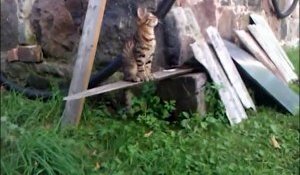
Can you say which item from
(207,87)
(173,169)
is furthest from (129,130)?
(207,87)

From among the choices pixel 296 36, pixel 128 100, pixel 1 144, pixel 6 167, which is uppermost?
pixel 1 144

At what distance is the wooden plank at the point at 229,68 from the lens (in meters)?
4.39

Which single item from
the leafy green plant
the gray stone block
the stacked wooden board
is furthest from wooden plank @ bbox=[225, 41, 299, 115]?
the leafy green plant

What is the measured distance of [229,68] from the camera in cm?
442

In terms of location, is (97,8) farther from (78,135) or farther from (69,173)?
(69,173)

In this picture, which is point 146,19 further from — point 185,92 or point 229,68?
point 229,68

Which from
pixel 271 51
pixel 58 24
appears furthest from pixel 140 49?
pixel 271 51

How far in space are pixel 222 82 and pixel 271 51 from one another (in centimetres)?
152

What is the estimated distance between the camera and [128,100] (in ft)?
13.8

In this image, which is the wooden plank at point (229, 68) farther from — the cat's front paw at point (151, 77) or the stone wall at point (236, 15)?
the cat's front paw at point (151, 77)

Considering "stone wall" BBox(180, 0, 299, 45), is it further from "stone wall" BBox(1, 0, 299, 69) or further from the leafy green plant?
the leafy green plant

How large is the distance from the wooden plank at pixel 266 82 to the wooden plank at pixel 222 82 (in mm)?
353

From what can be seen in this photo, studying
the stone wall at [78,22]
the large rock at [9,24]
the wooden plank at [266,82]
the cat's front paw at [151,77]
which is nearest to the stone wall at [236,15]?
the stone wall at [78,22]

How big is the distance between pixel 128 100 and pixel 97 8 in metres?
0.81
